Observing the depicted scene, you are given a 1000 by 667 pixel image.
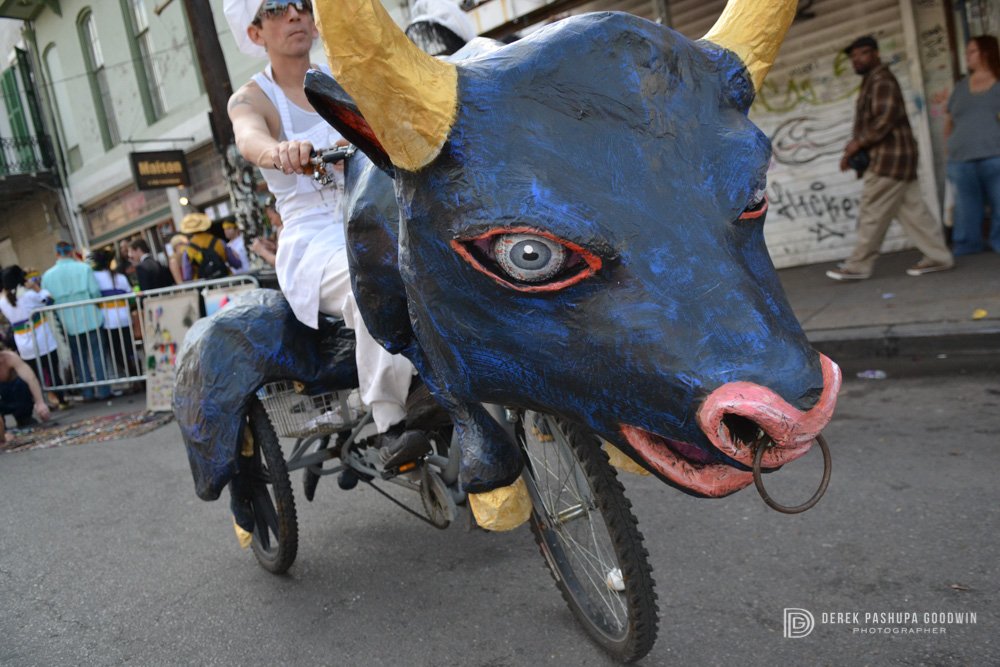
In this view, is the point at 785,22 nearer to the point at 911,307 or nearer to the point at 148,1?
the point at 911,307

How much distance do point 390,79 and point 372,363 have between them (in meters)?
1.50

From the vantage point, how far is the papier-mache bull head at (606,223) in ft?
4.61

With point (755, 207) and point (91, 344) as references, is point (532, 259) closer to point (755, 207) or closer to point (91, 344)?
point (755, 207)

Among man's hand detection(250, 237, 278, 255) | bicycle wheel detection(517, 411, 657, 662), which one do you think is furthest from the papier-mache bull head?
man's hand detection(250, 237, 278, 255)

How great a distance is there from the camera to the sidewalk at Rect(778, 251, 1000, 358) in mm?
5375

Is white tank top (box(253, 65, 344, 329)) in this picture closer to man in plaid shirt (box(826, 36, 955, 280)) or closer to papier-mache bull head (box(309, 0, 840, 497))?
papier-mache bull head (box(309, 0, 840, 497))

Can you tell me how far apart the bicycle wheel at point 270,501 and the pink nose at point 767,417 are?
2.35 metres

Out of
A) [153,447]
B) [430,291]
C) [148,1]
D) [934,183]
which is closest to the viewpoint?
[430,291]

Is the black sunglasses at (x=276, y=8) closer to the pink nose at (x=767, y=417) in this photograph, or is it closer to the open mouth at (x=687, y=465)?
the open mouth at (x=687, y=465)

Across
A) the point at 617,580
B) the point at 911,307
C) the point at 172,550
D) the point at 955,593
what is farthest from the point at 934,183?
the point at 172,550

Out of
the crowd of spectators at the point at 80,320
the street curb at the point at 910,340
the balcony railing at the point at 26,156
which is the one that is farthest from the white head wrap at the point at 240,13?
the balcony railing at the point at 26,156

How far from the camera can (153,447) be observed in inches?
266

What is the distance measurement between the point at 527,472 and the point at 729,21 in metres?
1.48

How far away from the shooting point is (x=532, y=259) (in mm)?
1548
